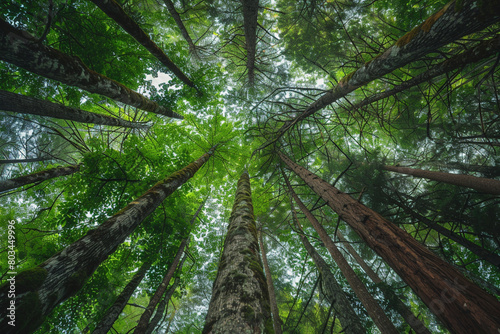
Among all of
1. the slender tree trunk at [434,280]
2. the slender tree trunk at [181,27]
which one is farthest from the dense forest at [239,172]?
the slender tree trunk at [181,27]

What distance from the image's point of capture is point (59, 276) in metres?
1.55

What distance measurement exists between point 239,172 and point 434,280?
7.43m

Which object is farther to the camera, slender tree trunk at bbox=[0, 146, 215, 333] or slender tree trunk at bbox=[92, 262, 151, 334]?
slender tree trunk at bbox=[92, 262, 151, 334]

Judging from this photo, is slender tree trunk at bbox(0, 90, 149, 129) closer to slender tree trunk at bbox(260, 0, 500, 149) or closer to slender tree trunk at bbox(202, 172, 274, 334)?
slender tree trunk at bbox(202, 172, 274, 334)

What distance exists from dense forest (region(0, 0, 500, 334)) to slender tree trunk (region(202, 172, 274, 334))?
0.01 metres

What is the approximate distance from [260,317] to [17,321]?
1.71 m

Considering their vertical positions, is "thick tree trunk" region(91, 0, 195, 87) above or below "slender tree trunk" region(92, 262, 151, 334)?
above

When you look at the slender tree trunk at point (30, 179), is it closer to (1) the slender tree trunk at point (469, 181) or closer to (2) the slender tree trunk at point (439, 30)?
(2) the slender tree trunk at point (439, 30)

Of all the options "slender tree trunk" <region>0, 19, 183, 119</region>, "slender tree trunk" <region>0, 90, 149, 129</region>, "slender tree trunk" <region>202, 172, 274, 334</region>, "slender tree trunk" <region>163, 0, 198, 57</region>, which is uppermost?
"slender tree trunk" <region>163, 0, 198, 57</region>

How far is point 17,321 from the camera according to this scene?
46.9 inches

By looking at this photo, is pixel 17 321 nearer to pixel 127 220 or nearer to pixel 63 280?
pixel 63 280

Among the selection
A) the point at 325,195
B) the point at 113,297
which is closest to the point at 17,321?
the point at 325,195

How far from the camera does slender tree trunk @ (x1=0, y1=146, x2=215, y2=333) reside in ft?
4.16

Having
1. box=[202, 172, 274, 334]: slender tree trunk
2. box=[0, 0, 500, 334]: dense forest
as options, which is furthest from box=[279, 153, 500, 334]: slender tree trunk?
box=[202, 172, 274, 334]: slender tree trunk
